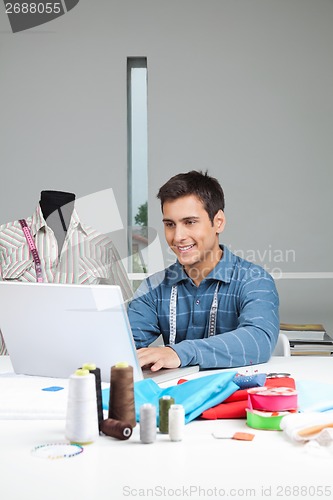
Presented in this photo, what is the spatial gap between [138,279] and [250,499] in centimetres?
248

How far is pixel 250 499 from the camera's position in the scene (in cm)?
91

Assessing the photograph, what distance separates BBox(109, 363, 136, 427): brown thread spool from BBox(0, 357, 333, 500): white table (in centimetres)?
4

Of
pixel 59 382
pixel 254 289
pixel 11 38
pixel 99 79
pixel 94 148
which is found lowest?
pixel 59 382

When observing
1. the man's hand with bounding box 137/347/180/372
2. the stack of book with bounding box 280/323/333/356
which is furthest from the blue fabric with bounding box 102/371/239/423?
the stack of book with bounding box 280/323/333/356

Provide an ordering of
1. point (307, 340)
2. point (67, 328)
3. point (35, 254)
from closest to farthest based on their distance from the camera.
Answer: point (67, 328) → point (35, 254) → point (307, 340)

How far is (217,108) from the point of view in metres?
3.37

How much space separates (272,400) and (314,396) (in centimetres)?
22

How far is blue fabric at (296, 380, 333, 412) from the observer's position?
1321 millimetres

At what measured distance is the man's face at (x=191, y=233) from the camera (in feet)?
7.08

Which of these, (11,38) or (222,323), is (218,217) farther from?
(11,38)

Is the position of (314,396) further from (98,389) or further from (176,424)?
(98,389)

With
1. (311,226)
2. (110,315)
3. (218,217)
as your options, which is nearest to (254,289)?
(218,217)

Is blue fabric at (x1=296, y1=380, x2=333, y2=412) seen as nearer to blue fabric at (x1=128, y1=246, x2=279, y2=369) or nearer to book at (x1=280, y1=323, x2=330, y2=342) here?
blue fabric at (x1=128, y1=246, x2=279, y2=369)

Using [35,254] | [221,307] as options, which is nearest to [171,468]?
[221,307]
